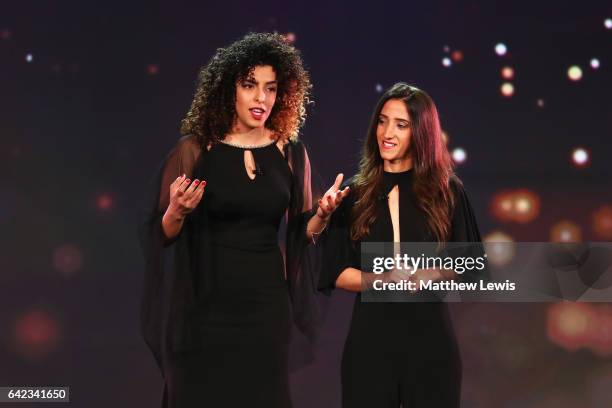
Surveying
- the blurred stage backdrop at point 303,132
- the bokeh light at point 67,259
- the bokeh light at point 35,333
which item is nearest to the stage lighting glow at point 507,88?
the blurred stage backdrop at point 303,132

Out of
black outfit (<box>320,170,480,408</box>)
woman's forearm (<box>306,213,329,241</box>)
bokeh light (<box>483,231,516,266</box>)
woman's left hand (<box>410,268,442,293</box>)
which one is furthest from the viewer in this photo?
bokeh light (<box>483,231,516,266</box>)

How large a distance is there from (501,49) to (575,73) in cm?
39

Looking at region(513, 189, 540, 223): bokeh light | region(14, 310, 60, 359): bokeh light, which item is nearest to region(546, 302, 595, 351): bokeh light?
region(513, 189, 540, 223): bokeh light

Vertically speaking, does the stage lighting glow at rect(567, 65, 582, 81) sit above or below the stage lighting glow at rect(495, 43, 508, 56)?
below

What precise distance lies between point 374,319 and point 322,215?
0.35 m

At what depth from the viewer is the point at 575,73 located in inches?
147

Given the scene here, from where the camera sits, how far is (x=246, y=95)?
2.41 m

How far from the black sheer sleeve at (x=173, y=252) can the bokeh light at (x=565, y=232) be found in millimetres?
2062

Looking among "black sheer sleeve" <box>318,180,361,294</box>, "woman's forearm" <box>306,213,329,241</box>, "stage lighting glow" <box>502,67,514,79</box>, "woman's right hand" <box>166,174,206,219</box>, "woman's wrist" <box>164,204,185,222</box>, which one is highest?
"stage lighting glow" <box>502,67,514,79</box>

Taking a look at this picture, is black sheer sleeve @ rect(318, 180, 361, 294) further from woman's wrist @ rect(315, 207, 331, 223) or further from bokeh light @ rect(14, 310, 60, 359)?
bokeh light @ rect(14, 310, 60, 359)

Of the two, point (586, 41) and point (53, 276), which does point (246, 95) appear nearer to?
point (53, 276)

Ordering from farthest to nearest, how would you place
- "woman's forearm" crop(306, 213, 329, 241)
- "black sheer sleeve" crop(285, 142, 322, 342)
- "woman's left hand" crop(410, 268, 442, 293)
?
1. "black sheer sleeve" crop(285, 142, 322, 342)
2. "woman's forearm" crop(306, 213, 329, 241)
3. "woman's left hand" crop(410, 268, 442, 293)

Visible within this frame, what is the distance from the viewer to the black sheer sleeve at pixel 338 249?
2254 mm

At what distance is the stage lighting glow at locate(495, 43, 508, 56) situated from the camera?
3.68 meters
